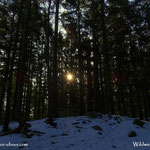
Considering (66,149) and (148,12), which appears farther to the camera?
(148,12)

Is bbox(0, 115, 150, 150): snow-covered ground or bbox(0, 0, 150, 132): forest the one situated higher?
bbox(0, 0, 150, 132): forest

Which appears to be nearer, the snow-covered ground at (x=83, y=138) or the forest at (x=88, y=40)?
the snow-covered ground at (x=83, y=138)

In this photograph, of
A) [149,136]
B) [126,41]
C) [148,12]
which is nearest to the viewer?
[149,136]

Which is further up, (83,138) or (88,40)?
(88,40)

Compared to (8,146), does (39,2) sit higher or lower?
higher

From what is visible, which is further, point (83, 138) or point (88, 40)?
point (88, 40)

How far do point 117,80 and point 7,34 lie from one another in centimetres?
1411

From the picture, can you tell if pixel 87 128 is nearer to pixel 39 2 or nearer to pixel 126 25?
pixel 126 25

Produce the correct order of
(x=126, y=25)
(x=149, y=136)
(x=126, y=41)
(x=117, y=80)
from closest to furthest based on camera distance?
(x=149, y=136)
(x=126, y=25)
(x=126, y=41)
(x=117, y=80)

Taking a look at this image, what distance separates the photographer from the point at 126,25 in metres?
12.1

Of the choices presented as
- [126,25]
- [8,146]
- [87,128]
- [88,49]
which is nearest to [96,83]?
[88,49]

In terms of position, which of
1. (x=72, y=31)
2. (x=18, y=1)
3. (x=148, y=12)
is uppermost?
(x=18, y=1)

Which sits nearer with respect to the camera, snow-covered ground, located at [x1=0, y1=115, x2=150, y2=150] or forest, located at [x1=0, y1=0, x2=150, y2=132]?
snow-covered ground, located at [x1=0, y1=115, x2=150, y2=150]

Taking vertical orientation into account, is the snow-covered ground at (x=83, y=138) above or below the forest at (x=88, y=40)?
below
